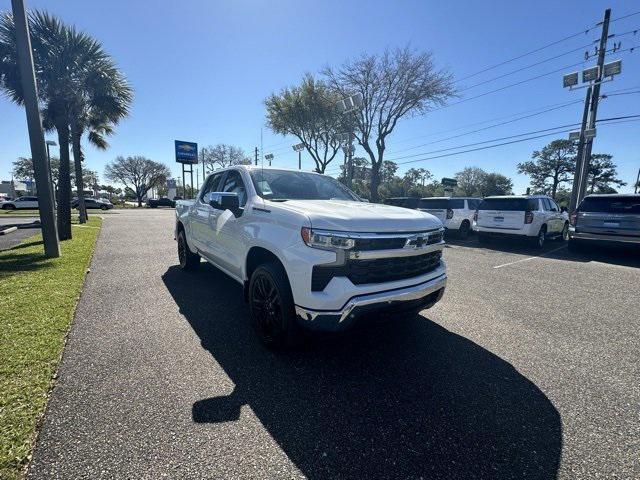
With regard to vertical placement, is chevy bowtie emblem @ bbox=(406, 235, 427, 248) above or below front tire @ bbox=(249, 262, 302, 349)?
above

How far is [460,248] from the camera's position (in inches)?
423

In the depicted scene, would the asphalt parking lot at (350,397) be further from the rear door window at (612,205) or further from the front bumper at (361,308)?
the rear door window at (612,205)

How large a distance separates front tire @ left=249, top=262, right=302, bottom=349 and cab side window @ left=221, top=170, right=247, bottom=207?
43.5 inches

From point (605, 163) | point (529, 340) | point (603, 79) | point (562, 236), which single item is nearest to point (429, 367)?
point (529, 340)

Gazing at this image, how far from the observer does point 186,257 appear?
21.1ft

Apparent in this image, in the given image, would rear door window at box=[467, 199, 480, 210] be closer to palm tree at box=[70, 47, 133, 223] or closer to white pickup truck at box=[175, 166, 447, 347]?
white pickup truck at box=[175, 166, 447, 347]

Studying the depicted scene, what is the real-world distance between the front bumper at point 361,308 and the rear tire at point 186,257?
4.16 meters

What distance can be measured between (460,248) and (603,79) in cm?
1426

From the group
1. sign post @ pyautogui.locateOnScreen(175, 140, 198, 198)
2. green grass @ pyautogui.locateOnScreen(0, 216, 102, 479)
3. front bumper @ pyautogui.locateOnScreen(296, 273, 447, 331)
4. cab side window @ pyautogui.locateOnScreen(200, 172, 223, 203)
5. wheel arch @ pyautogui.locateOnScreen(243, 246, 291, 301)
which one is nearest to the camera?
green grass @ pyautogui.locateOnScreen(0, 216, 102, 479)

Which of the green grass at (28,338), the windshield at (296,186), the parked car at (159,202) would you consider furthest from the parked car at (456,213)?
the parked car at (159,202)

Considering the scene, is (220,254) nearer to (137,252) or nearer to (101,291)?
(101,291)

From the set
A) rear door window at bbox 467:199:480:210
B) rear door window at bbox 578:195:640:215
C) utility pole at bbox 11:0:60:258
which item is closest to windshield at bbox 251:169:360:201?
utility pole at bbox 11:0:60:258

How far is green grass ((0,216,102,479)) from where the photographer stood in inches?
81.9

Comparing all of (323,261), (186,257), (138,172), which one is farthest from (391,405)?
(138,172)
